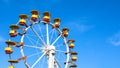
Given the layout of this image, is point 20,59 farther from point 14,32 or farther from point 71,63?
point 71,63

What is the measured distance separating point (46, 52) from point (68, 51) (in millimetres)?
4572

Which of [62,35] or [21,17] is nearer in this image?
[21,17]

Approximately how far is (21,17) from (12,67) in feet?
24.0

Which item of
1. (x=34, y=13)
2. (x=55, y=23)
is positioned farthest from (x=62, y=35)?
(x=34, y=13)

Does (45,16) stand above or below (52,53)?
above

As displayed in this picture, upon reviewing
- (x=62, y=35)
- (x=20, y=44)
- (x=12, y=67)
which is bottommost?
(x=12, y=67)

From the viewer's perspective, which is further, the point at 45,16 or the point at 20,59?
the point at 45,16

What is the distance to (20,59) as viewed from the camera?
157 feet

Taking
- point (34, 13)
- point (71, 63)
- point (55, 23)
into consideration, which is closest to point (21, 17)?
point (34, 13)

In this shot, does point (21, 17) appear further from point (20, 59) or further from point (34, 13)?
point (20, 59)

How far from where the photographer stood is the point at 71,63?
53656 mm

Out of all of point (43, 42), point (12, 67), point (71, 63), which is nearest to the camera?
point (12, 67)

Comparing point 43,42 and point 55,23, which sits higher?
point 55,23

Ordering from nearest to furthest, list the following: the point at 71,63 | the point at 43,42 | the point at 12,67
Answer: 1. the point at 12,67
2. the point at 43,42
3. the point at 71,63
